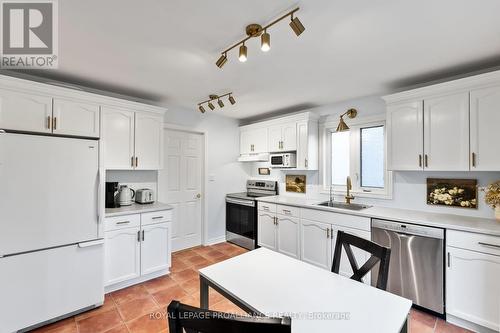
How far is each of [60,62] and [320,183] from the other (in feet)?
11.6

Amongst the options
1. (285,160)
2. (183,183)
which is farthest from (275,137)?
(183,183)

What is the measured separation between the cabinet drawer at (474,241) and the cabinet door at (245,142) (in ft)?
10.1

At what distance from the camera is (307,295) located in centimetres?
119

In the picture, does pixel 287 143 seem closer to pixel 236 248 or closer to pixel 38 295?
pixel 236 248

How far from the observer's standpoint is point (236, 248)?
401 centimetres

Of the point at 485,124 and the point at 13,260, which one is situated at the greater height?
the point at 485,124

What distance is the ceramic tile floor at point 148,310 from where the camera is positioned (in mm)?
2033

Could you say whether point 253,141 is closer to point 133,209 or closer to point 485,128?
point 133,209

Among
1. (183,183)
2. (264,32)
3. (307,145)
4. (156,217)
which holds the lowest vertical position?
(156,217)

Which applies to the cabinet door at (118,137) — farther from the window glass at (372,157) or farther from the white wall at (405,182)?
the window glass at (372,157)

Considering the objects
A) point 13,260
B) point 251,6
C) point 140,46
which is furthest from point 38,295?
point 251,6

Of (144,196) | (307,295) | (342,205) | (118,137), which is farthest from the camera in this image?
(342,205)

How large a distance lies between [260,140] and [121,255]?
2.74 m

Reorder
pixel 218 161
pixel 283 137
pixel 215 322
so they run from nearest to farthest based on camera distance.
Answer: pixel 215 322 → pixel 283 137 → pixel 218 161
